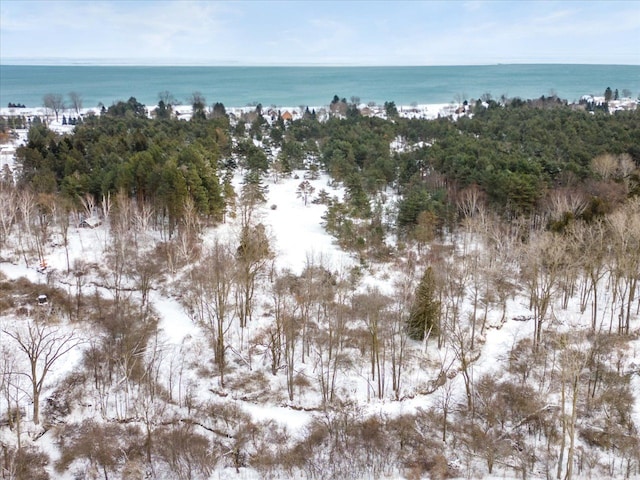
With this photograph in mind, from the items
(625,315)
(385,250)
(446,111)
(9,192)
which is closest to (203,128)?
(9,192)

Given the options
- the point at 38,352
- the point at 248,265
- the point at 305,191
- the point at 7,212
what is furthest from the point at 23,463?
the point at 305,191

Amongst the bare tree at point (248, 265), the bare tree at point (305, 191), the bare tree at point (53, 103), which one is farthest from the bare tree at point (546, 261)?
the bare tree at point (53, 103)

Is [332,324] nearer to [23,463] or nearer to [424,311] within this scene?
[424,311]

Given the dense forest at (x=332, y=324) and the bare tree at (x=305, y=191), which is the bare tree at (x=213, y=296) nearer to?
the dense forest at (x=332, y=324)

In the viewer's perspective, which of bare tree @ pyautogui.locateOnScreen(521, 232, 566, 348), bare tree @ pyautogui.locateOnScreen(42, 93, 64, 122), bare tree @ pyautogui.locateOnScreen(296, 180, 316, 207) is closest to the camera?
bare tree @ pyautogui.locateOnScreen(521, 232, 566, 348)

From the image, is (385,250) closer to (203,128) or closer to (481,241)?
(481,241)

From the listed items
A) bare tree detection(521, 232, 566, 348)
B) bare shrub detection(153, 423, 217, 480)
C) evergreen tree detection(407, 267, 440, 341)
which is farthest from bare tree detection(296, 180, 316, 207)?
bare shrub detection(153, 423, 217, 480)

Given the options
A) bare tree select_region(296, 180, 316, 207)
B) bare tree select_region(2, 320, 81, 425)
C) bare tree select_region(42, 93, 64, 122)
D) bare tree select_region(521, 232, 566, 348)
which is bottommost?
bare tree select_region(2, 320, 81, 425)

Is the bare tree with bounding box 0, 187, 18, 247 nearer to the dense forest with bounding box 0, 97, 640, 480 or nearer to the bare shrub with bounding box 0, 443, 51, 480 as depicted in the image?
the dense forest with bounding box 0, 97, 640, 480
